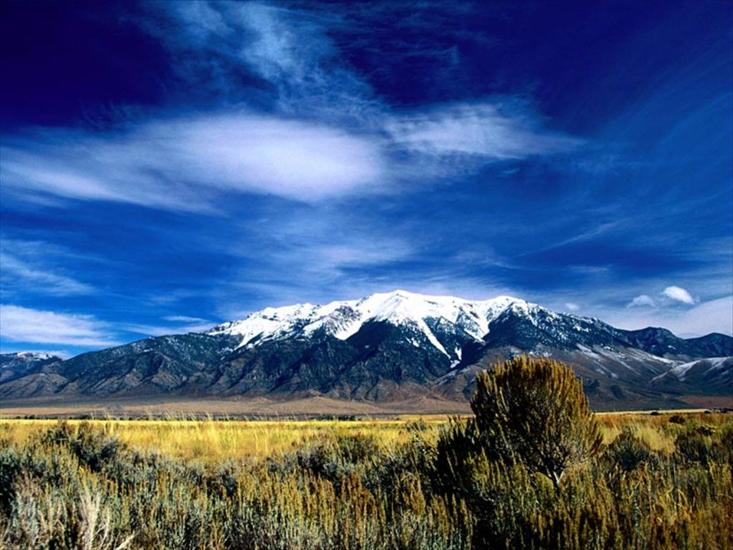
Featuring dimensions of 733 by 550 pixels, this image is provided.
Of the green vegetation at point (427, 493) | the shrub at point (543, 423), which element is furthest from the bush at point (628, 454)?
the shrub at point (543, 423)

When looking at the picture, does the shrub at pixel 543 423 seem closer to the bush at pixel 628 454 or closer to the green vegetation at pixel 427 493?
the green vegetation at pixel 427 493

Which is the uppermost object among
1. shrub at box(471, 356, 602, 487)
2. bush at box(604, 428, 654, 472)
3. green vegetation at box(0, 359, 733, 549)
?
shrub at box(471, 356, 602, 487)

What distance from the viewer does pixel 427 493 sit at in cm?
724

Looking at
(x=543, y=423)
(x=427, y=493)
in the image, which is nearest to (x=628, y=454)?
(x=543, y=423)

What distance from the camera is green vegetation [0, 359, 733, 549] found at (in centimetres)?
430

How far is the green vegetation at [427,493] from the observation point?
4.30 m

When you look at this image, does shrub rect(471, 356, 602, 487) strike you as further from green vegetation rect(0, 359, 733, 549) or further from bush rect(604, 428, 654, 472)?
bush rect(604, 428, 654, 472)

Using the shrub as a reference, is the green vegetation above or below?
below

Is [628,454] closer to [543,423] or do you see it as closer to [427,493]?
[543,423]

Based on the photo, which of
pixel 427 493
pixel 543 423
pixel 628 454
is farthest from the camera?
pixel 628 454

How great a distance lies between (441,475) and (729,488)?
3.39 m

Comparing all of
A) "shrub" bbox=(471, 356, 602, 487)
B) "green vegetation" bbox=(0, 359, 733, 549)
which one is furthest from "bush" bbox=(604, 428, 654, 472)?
"shrub" bbox=(471, 356, 602, 487)

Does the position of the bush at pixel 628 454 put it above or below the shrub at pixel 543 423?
below

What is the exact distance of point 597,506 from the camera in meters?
4.31
